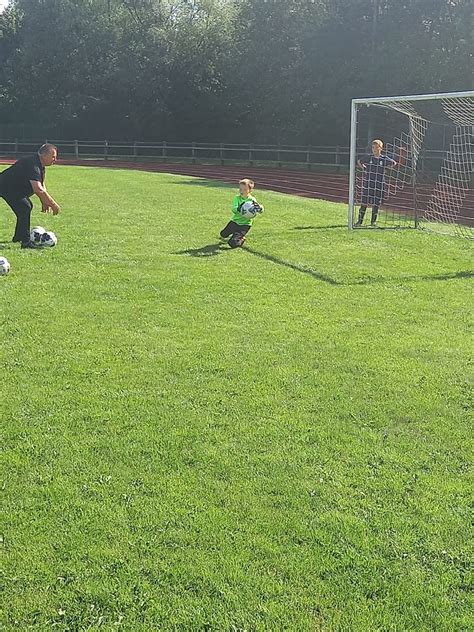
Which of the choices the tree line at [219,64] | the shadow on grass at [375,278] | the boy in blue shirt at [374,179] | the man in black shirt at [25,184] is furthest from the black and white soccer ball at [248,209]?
the tree line at [219,64]

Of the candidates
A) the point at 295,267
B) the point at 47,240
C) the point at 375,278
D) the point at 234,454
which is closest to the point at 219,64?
the point at 47,240

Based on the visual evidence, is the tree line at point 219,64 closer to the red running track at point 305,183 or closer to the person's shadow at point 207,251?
the red running track at point 305,183

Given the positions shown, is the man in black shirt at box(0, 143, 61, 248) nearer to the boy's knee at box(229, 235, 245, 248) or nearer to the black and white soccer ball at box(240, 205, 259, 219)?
the boy's knee at box(229, 235, 245, 248)

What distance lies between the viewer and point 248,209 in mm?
10250

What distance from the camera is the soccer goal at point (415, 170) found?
13281mm

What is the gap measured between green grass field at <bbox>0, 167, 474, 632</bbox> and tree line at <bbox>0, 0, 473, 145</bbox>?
29.2m

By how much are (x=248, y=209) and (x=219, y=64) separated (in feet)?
112

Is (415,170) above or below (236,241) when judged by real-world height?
above

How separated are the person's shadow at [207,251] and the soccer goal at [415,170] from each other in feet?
10.5

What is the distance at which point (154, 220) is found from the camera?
42.4ft

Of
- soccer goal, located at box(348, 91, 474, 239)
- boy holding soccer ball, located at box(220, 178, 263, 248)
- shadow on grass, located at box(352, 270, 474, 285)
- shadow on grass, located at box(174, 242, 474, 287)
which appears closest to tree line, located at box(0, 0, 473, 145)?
soccer goal, located at box(348, 91, 474, 239)

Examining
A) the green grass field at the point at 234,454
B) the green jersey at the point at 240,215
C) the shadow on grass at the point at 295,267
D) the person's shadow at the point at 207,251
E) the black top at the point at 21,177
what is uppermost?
the black top at the point at 21,177

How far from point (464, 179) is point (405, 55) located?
14.8 metres

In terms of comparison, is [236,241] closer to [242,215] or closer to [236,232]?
[236,232]
